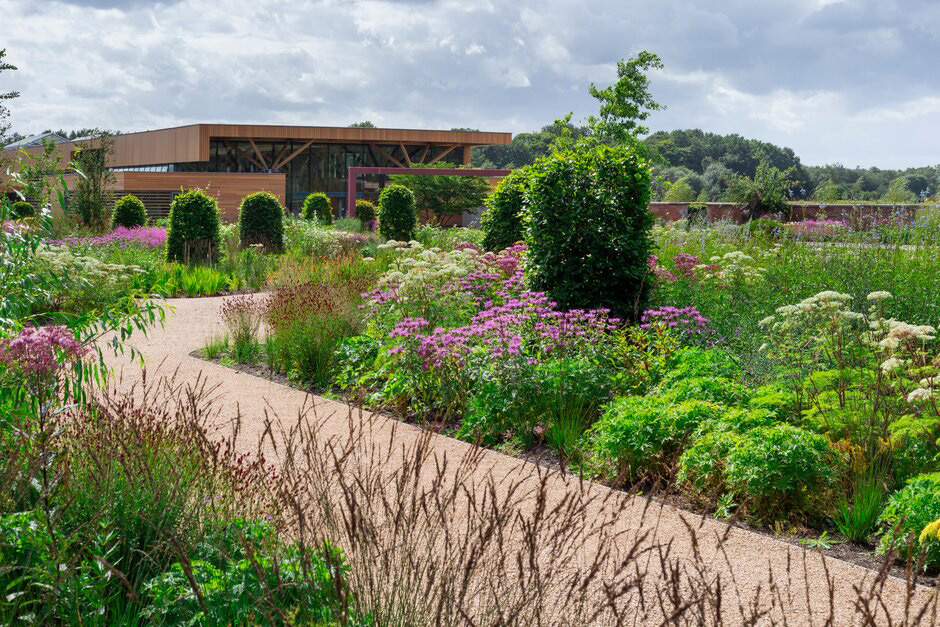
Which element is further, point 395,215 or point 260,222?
point 395,215

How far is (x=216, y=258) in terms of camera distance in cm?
1638

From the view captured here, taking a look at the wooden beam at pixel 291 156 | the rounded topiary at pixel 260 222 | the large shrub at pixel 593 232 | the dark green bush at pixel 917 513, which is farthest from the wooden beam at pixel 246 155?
the dark green bush at pixel 917 513

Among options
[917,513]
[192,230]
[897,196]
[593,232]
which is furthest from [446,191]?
[917,513]

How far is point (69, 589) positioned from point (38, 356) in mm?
1470

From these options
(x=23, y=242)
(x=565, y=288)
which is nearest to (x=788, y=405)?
(x=565, y=288)

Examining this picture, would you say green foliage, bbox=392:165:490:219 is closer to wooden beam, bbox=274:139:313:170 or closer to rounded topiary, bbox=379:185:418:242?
wooden beam, bbox=274:139:313:170

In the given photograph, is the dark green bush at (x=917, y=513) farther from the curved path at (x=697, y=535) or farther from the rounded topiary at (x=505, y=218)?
the rounded topiary at (x=505, y=218)

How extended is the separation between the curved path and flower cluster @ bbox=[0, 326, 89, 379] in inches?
12.2

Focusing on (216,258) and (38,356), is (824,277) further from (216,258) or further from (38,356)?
(216,258)

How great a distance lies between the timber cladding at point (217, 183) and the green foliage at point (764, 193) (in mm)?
19199

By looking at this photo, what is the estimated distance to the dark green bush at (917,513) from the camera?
11.8ft

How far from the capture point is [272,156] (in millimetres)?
40156

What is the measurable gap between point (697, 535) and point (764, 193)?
29.4 metres

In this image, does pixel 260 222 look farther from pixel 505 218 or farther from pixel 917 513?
pixel 917 513
